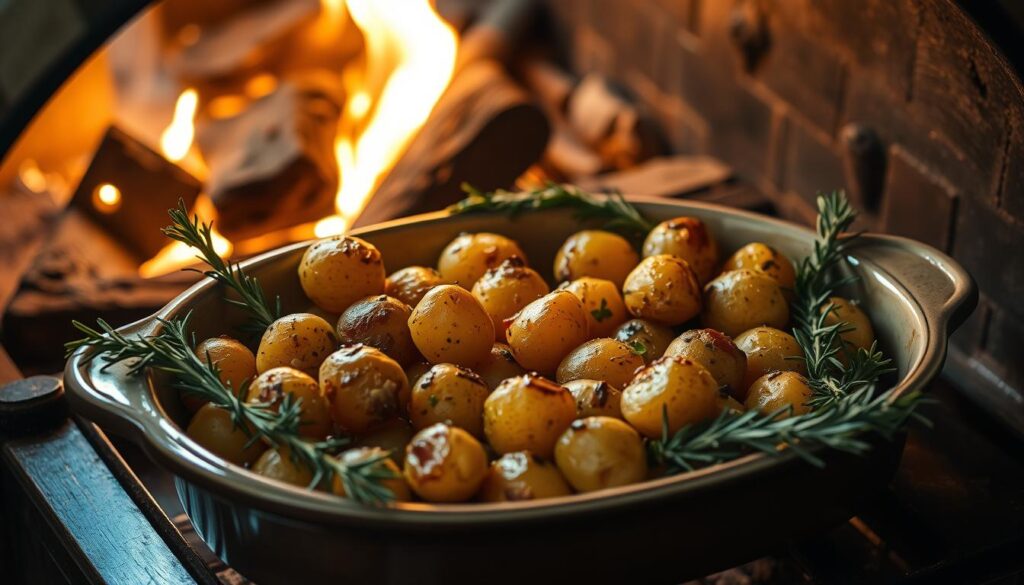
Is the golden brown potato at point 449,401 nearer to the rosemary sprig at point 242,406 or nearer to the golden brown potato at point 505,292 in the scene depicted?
the rosemary sprig at point 242,406

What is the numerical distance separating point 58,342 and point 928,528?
1.38 m

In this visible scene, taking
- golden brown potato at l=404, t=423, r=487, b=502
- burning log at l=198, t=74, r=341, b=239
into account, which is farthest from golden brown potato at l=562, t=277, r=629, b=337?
burning log at l=198, t=74, r=341, b=239

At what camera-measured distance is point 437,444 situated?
96 cm

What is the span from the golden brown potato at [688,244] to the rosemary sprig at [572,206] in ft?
0.26

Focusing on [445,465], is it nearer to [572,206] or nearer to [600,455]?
[600,455]

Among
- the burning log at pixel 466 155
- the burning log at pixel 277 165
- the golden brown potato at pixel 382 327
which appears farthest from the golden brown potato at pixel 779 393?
the burning log at pixel 277 165

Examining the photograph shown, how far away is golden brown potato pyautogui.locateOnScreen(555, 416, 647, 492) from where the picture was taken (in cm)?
97

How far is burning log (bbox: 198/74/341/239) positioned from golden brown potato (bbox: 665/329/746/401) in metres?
1.32

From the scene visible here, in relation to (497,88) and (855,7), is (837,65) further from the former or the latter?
(497,88)

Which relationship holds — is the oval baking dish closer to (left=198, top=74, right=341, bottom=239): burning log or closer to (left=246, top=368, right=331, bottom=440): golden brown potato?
(left=246, top=368, right=331, bottom=440): golden brown potato

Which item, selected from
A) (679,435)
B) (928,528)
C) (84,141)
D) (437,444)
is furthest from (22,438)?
(84,141)

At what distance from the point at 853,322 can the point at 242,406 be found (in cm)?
63

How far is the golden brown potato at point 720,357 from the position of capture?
112cm

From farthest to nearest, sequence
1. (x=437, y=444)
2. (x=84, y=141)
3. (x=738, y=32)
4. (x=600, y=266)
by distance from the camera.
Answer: (x=84, y=141), (x=738, y=32), (x=600, y=266), (x=437, y=444)
